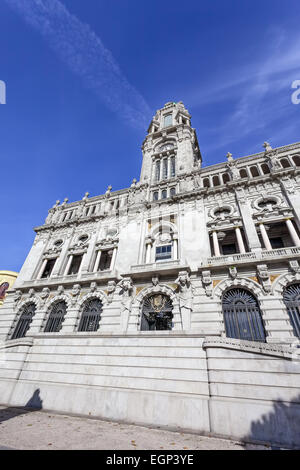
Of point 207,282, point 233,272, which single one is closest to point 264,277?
point 233,272

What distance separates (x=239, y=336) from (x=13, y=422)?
14.0 m

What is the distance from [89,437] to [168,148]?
36420 mm

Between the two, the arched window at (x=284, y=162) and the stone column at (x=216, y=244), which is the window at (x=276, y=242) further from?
the arched window at (x=284, y=162)

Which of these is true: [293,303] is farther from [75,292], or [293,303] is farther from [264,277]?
[75,292]

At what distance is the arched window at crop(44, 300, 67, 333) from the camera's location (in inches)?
797

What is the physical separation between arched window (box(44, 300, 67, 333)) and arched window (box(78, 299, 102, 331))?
242 centimetres

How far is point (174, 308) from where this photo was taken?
16.6m

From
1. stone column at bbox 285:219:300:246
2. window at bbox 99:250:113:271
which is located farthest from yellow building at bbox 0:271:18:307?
stone column at bbox 285:219:300:246

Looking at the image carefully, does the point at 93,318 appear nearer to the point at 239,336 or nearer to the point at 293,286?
the point at 239,336

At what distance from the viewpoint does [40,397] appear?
42.5 feet

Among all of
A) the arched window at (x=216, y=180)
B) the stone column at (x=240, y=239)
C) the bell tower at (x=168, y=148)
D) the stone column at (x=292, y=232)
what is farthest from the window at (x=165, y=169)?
the stone column at (x=292, y=232)

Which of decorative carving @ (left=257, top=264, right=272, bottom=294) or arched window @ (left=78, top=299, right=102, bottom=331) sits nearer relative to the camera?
decorative carving @ (left=257, top=264, right=272, bottom=294)

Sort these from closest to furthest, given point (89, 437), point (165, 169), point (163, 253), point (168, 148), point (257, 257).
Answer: point (89, 437) < point (257, 257) < point (163, 253) < point (165, 169) < point (168, 148)

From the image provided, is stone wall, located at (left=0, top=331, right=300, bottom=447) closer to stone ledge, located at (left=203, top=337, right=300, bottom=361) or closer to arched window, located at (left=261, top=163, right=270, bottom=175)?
stone ledge, located at (left=203, top=337, right=300, bottom=361)
